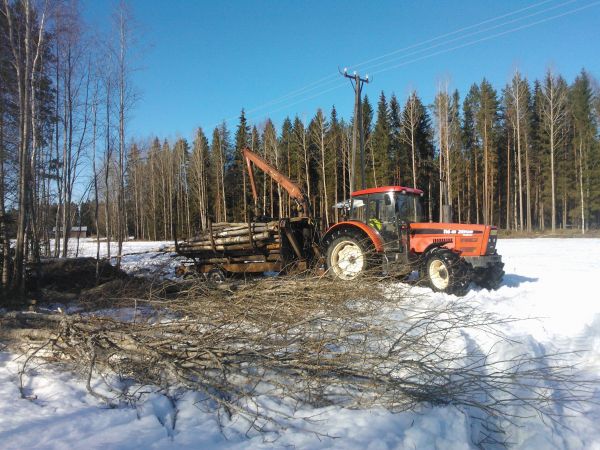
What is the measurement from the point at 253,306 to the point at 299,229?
5325 mm

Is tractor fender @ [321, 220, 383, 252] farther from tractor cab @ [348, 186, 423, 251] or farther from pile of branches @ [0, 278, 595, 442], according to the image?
pile of branches @ [0, 278, 595, 442]

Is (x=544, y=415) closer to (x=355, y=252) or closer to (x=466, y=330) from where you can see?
(x=466, y=330)

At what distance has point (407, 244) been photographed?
27.2 ft

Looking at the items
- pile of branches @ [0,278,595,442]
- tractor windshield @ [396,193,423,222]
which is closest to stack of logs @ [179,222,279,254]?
tractor windshield @ [396,193,423,222]

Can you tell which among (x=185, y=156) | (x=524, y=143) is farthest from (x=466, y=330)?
(x=185, y=156)

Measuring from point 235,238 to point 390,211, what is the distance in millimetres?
3563

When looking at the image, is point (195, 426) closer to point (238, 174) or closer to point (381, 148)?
point (381, 148)

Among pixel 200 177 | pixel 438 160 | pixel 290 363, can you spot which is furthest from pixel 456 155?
pixel 290 363

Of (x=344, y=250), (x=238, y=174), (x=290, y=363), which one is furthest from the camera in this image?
(x=238, y=174)

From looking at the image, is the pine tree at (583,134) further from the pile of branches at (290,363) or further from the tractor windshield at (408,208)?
the pile of branches at (290,363)

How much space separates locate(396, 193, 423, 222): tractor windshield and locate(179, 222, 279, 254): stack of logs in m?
2.63

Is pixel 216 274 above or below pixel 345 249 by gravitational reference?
below

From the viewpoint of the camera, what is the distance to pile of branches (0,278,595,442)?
130 inches

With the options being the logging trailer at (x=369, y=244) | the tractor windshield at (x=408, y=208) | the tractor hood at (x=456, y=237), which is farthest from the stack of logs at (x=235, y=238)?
the tractor hood at (x=456, y=237)
